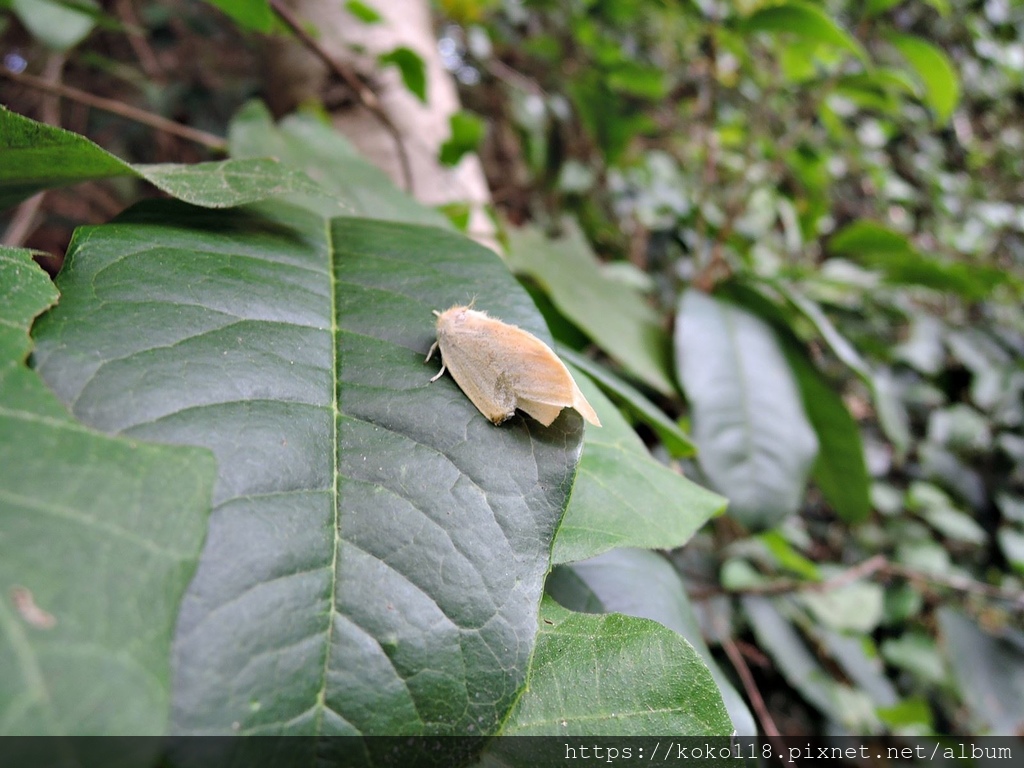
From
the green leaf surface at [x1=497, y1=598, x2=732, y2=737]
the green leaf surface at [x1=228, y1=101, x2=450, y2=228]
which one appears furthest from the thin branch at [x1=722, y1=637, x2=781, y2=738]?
the green leaf surface at [x1=228, y1=101, x2=450, y2=228]

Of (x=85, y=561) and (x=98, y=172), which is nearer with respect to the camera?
(x=85, y=561)

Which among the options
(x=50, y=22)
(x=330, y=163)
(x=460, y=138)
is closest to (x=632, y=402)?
(x=330, y=163)

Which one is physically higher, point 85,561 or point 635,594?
point 85,561

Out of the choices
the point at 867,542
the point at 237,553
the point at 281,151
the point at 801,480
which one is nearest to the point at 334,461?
the point at 237,553

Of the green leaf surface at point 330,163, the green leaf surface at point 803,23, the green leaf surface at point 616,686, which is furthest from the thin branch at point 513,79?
the green leaf surface at point 616,686

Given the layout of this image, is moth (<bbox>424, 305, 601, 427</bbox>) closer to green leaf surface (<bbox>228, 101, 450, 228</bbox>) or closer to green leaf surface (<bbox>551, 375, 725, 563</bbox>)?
green leaf surface (<bbox>551, 375, 725, 563</bbox>)

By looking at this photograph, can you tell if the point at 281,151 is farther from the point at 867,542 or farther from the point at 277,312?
the point at 867,542

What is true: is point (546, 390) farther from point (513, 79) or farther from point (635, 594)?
point (513, 79)
